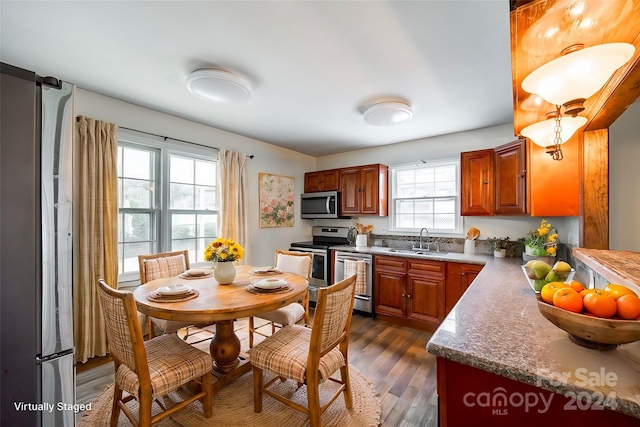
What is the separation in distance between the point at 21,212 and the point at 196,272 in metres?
1.49

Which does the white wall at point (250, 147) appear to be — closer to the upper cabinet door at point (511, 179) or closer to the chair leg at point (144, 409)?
the chair leg at point (144, 409)

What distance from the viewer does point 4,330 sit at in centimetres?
92

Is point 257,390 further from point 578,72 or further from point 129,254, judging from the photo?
point 578,72

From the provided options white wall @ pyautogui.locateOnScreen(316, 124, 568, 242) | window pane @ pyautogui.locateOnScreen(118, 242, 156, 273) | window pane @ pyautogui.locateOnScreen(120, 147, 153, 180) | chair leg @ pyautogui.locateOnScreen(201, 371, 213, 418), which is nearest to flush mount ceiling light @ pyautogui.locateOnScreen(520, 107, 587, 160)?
white wall @ pyautogui.locateOnScreen(316, 124, 568, 242)

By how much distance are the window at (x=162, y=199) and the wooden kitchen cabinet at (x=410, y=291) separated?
89.9 inches

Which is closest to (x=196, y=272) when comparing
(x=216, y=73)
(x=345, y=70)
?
(x=216, y=73)

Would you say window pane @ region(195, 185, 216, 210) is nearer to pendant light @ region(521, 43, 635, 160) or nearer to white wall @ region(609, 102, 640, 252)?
pendant light @ region(521, 43, 635, 160)

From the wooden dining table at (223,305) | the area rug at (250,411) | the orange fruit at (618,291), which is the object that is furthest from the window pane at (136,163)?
the orange fruit at (618,291)

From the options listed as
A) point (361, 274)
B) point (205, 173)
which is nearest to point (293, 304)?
point (361, 274)

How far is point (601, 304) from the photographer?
30.8 inches

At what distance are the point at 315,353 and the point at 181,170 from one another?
2639 millimetres

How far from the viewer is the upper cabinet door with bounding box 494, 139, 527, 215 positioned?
8.50ft

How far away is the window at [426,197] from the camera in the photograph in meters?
3.57

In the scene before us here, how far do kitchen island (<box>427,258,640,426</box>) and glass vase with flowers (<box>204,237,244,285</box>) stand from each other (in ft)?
5.12
